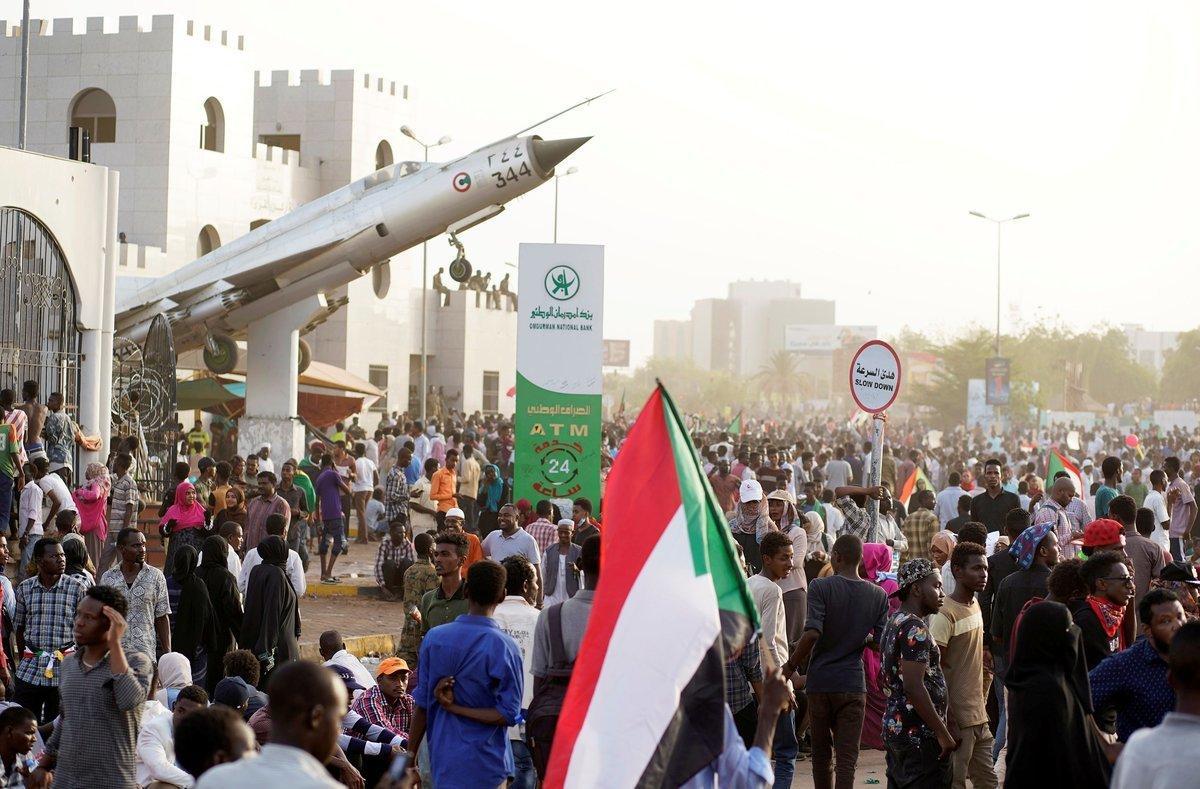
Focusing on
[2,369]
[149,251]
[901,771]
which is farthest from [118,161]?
[901,771]

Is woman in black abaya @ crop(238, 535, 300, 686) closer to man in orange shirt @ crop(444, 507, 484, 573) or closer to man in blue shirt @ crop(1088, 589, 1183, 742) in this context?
man in orange shirt @ crop(444, 507, 484, 573)

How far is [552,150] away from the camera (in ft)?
81.9

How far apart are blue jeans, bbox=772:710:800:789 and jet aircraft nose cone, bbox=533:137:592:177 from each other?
1727 cm

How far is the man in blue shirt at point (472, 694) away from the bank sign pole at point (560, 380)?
31.8 ft

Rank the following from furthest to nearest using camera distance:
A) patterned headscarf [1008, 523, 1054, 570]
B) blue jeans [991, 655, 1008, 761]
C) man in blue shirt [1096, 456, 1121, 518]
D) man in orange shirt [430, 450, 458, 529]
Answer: man in orange shirt [430, 450, 458, 529]
man in blue shirt [1096, 456, 1121, 518]
blue jeans [991, 655, 1008, 761]
patterned headscarf [1008, 523, 1054, 570]

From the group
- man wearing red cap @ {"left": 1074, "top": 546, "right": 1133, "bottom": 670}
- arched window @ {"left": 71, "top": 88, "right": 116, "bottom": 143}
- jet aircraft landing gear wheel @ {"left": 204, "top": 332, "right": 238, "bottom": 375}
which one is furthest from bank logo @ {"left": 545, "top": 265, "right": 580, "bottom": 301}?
arched window @ {"left": 71, "top": 88, "right": 116, "bottom": 143}

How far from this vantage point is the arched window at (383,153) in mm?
45688

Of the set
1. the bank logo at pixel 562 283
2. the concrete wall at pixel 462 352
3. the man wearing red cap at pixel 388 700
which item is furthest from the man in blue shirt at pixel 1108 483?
the concrete wall at pixel 462 352

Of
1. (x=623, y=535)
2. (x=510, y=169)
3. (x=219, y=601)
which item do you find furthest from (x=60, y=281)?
(x=623, y=535)

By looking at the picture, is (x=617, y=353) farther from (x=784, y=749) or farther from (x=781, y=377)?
(x=784, y=749)

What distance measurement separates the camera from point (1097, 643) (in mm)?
7379

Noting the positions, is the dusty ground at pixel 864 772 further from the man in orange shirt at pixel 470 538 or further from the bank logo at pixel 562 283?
the bank logo at pixel 562 283

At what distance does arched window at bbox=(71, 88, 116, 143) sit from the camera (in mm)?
40062

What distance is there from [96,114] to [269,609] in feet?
108
